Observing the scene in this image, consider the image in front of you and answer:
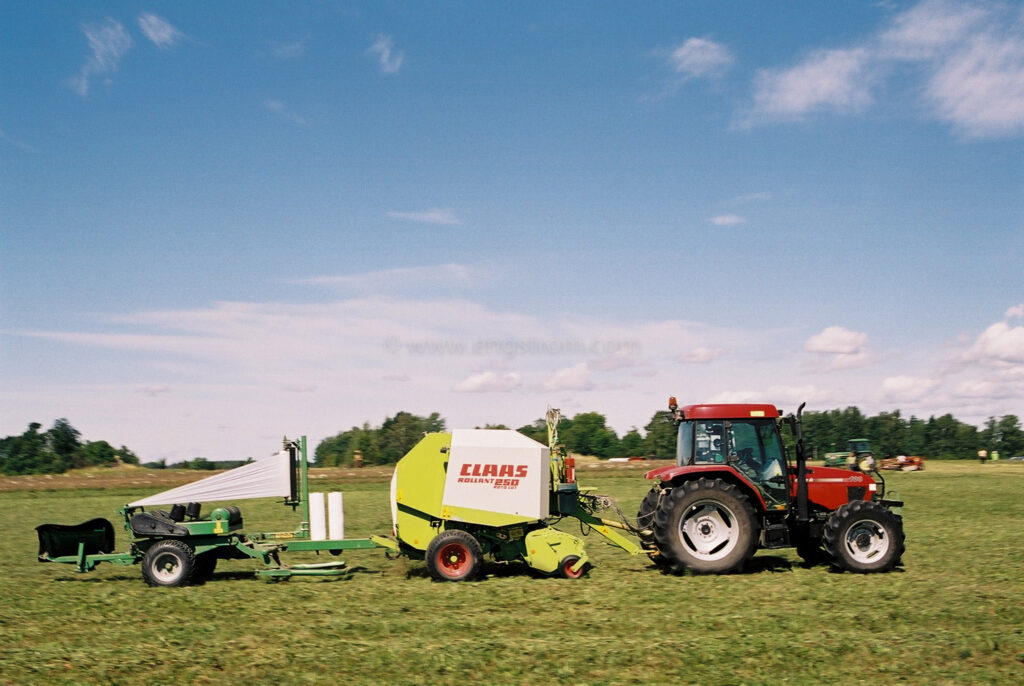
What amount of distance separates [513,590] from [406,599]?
1412 mm

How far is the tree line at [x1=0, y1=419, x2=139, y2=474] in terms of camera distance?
65.9 meters

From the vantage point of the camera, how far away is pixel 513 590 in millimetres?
10055

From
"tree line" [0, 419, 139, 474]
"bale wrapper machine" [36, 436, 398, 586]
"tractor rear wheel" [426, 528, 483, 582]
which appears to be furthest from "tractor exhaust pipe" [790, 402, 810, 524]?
"tree line" [0, 419, 139, 474]

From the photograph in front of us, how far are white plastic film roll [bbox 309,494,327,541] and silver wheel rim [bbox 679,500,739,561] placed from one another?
5347 millimetres

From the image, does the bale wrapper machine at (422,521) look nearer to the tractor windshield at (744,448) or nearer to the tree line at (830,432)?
the tractor windshield at (744,448)

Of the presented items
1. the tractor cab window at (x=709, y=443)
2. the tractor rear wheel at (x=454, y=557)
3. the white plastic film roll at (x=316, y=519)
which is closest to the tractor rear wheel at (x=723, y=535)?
the tractor cab window at (x=709, y=443)

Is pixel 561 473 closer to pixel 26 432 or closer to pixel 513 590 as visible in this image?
pixel 513 590

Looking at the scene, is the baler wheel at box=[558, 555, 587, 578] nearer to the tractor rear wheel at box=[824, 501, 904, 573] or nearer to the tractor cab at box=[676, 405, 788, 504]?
the tractor cab at box=[676, 405, 788, 504]

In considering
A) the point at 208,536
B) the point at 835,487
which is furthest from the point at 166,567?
the point at 835,487

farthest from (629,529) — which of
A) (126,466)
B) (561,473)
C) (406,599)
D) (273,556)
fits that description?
(126,466)

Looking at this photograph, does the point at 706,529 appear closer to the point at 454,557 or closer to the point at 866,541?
the point at 866,541

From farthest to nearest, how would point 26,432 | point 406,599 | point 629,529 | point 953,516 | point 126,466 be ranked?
point 26,432
point 126,466
point 953,516
point 629,529
point 406,599

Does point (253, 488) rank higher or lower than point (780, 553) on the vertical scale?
higher

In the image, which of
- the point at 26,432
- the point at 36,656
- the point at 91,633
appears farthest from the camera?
the point at 26,432
